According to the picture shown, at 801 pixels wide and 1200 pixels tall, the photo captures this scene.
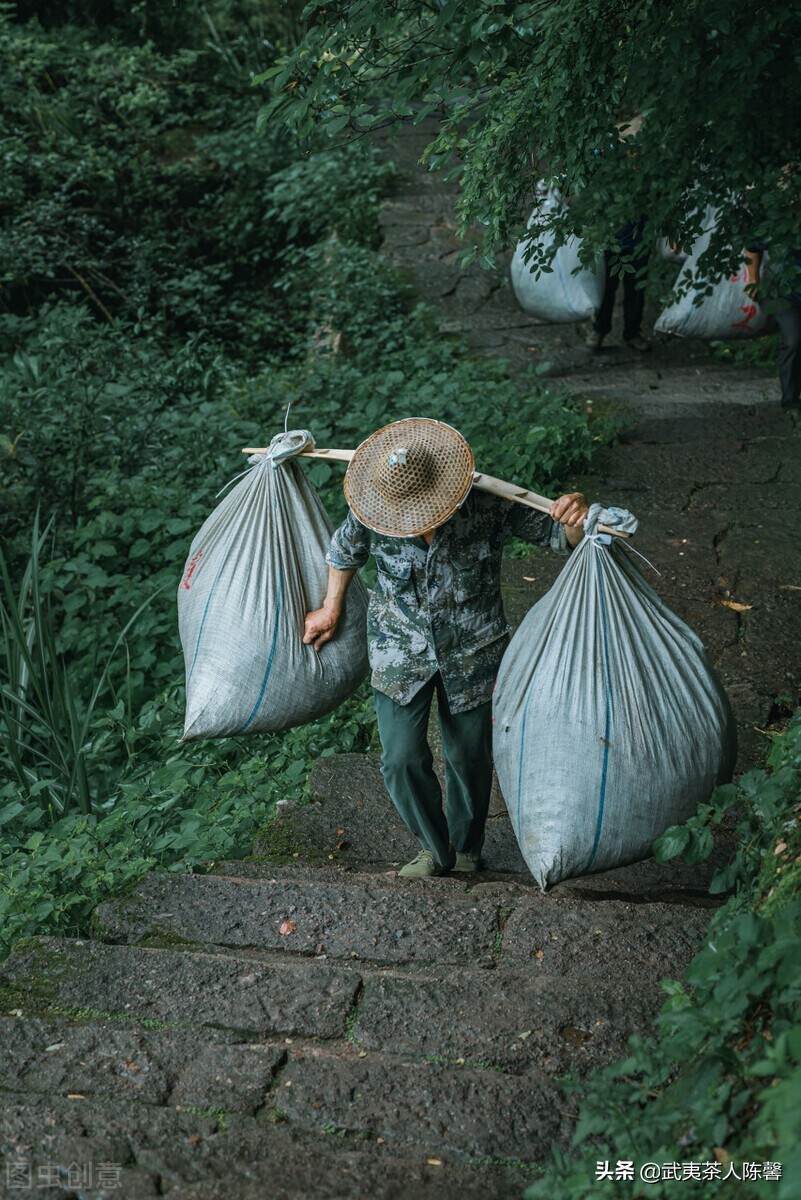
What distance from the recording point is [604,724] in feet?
9.40

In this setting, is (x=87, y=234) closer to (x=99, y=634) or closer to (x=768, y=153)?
(x=99, y=634)

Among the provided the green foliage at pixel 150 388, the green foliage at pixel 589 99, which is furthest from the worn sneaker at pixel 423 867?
the green foliage at pixel 589 99

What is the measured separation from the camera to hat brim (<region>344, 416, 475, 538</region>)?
3.00 metres

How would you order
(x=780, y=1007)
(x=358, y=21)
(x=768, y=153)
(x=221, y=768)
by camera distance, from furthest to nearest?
1. (x=221, y=768)
2. (x=768, y=153)
3. (x=358, y=21)
4. (x=780, y=1007)

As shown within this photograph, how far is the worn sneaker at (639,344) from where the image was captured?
300 inches

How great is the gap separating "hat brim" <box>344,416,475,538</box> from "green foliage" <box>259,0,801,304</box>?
99 cm

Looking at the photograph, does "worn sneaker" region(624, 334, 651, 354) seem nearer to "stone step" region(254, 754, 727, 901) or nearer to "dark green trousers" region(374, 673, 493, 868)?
"stone step" region(254, 754, 727, 901)

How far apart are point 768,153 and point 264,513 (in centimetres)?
189

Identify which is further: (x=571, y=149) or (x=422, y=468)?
(x=571, y=149)

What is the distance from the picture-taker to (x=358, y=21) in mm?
3244

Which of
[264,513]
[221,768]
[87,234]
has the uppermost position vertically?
[87,234]

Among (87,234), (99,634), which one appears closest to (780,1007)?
(99,634)

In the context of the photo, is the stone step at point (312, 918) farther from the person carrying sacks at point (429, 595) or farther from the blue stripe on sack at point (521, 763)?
the person carrying sacks at point (429, 595)

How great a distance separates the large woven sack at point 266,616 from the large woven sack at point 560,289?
4072mm
